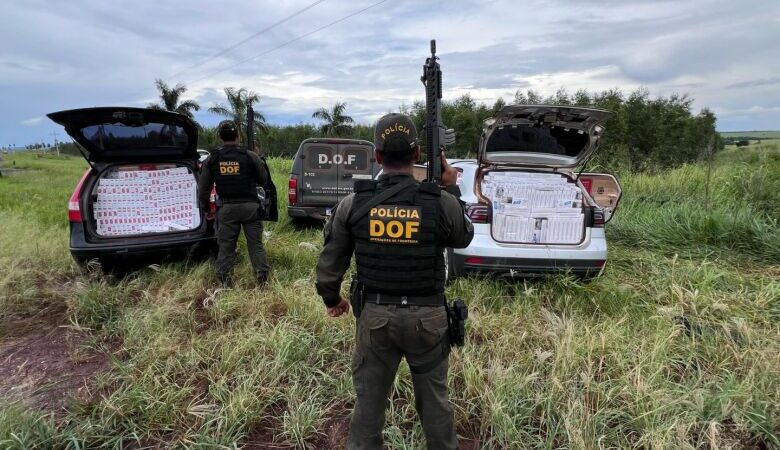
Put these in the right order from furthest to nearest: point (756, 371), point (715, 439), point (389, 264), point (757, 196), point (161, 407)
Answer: point (757, 196) → point (756, 371) → point (161, 407) → point (715, 439) → point (389, 264)

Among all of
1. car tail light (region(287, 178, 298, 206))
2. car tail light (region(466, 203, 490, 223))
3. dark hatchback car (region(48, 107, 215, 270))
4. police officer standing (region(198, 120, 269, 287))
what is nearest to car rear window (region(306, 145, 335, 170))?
car tail light (region(287, 178, 298, 206))

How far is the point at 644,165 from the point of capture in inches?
408

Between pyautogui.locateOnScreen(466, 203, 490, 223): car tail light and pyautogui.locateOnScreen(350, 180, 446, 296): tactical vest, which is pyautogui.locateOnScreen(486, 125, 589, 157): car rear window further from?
Result: pyautogui.locateOnScreen(350, 180, 446, 296): tactical vest

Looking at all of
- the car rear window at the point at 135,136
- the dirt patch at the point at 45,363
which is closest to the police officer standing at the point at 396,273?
the dirt patch at the point at 45,363

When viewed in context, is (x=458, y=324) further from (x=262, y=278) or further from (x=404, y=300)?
(x=262, y=278)

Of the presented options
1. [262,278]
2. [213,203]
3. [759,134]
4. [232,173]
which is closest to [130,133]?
[213,203]

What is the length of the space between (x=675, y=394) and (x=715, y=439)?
1.20 ft

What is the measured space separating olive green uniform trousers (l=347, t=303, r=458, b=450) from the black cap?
2.46 feet

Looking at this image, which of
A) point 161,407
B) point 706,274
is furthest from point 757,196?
point 161,407

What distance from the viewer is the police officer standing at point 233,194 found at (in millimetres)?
4391

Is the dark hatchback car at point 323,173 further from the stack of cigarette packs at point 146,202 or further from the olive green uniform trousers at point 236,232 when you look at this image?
the olive green uniform trousers at point 236,232

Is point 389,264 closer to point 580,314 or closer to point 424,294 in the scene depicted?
A: point 424,294

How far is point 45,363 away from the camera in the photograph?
3205 mm

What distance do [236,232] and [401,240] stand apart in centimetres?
308
